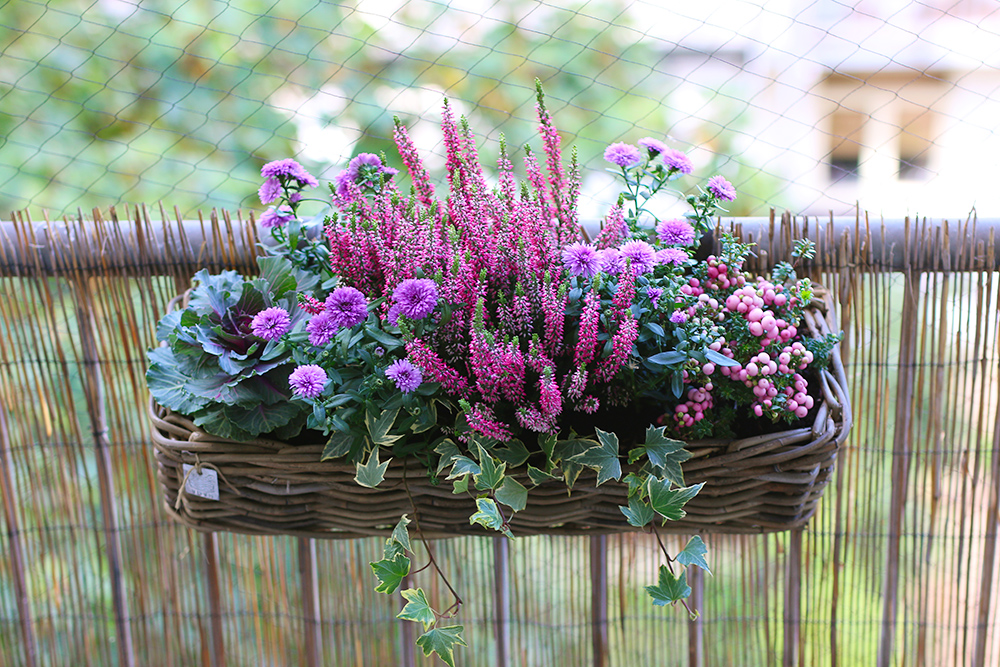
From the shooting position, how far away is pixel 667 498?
26.2 inches

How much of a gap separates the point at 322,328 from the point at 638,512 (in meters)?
0.34

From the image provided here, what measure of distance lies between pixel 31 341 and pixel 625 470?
0.92 m

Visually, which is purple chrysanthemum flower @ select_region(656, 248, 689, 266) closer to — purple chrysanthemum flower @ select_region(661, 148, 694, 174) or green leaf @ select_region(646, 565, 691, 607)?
purple chrysanthemum flower @ select_region(661, 148, 694, 174)

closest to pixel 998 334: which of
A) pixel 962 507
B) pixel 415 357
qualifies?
pixel 962 507

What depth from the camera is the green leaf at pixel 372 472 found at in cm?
69

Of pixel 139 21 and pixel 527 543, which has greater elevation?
pixel 139 21

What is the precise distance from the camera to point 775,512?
2.49 feet

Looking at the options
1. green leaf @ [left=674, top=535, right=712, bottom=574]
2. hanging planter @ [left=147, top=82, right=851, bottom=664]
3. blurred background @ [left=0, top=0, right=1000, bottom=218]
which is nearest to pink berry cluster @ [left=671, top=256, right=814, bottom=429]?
hanging planter @ [left=147, top=82, right=851, bottom=664]

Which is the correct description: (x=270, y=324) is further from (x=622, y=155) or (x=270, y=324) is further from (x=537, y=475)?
(x=622, y=155)

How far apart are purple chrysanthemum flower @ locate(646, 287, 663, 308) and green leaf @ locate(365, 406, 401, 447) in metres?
0.27

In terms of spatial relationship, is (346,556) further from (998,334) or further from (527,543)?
(998,334)

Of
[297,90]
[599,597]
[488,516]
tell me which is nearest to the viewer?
[488,516]

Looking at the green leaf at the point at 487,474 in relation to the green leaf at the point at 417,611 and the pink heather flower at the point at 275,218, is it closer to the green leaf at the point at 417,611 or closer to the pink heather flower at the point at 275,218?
the green leaf at the point at 417,611

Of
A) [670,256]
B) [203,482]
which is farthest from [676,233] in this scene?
[203,482]
